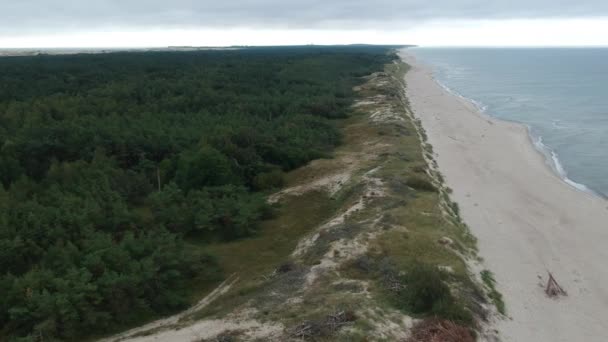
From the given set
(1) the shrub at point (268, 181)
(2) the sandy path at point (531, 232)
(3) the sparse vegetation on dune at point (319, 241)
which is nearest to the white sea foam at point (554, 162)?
(2) the sandy path at point (531, 232)

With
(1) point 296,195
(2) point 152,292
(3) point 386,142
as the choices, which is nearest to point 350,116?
(3) point 386,142

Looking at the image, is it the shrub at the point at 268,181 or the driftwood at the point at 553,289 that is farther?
the shrub at the point at 268,181

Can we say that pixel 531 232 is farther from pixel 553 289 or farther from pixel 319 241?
pixel 319 241

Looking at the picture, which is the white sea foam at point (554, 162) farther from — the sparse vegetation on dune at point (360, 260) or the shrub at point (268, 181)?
the shrub at point (268, 181)

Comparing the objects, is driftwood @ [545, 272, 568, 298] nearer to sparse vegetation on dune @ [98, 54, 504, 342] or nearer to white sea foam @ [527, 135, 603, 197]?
sparse vegetation on dune @ [98, 54, 504, 342]

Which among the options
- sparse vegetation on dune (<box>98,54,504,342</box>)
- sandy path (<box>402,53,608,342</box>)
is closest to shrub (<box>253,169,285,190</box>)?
sparse vegetation on dune (<box>98,54,504,342</box>)

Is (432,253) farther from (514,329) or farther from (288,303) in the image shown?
(288,303)
